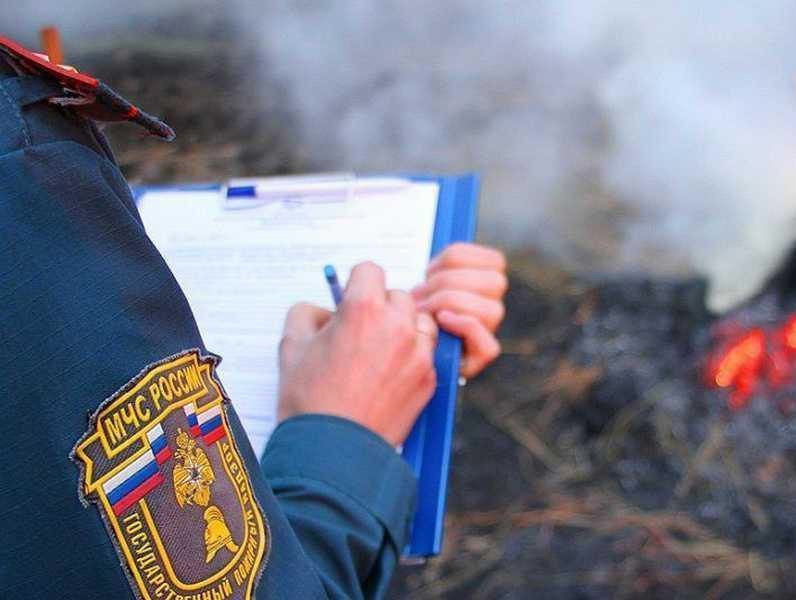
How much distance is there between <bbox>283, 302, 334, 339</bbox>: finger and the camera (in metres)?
0.84

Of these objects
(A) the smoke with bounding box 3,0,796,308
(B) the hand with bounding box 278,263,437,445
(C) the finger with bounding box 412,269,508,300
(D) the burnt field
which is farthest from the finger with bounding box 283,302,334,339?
(A) the smoke with bounding box 3,0,796,308

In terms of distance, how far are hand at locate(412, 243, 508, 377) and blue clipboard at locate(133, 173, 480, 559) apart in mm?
20

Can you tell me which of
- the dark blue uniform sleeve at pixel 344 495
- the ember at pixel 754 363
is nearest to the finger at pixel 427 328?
the dark blue uniform sleeve at pixel 344 495

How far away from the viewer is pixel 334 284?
867mm

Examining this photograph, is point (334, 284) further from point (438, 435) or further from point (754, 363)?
point (754, 363)

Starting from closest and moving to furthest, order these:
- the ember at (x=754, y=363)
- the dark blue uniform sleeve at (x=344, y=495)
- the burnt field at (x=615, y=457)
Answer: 1. the dark blue uniform sleeve at (x=344, y=495)
2. the burnt field at (x=615, y=457)
3. the ember at (x=754, y=363)

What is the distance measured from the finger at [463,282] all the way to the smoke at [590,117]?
942 millimetres

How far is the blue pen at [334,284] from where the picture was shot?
33.7 inches

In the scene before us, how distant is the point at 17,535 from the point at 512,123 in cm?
182

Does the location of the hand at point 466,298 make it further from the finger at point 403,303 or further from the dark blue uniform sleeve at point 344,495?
the dark blue uniform sleeve at point 344,495

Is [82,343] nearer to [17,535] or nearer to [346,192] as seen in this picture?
[17,535]

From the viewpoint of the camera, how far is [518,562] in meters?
1.42

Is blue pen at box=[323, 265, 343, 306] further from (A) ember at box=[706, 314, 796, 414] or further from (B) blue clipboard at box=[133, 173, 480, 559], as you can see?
(A) ember at box=[706, 314, 796, 414]

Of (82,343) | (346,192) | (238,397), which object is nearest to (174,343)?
(82,343)
